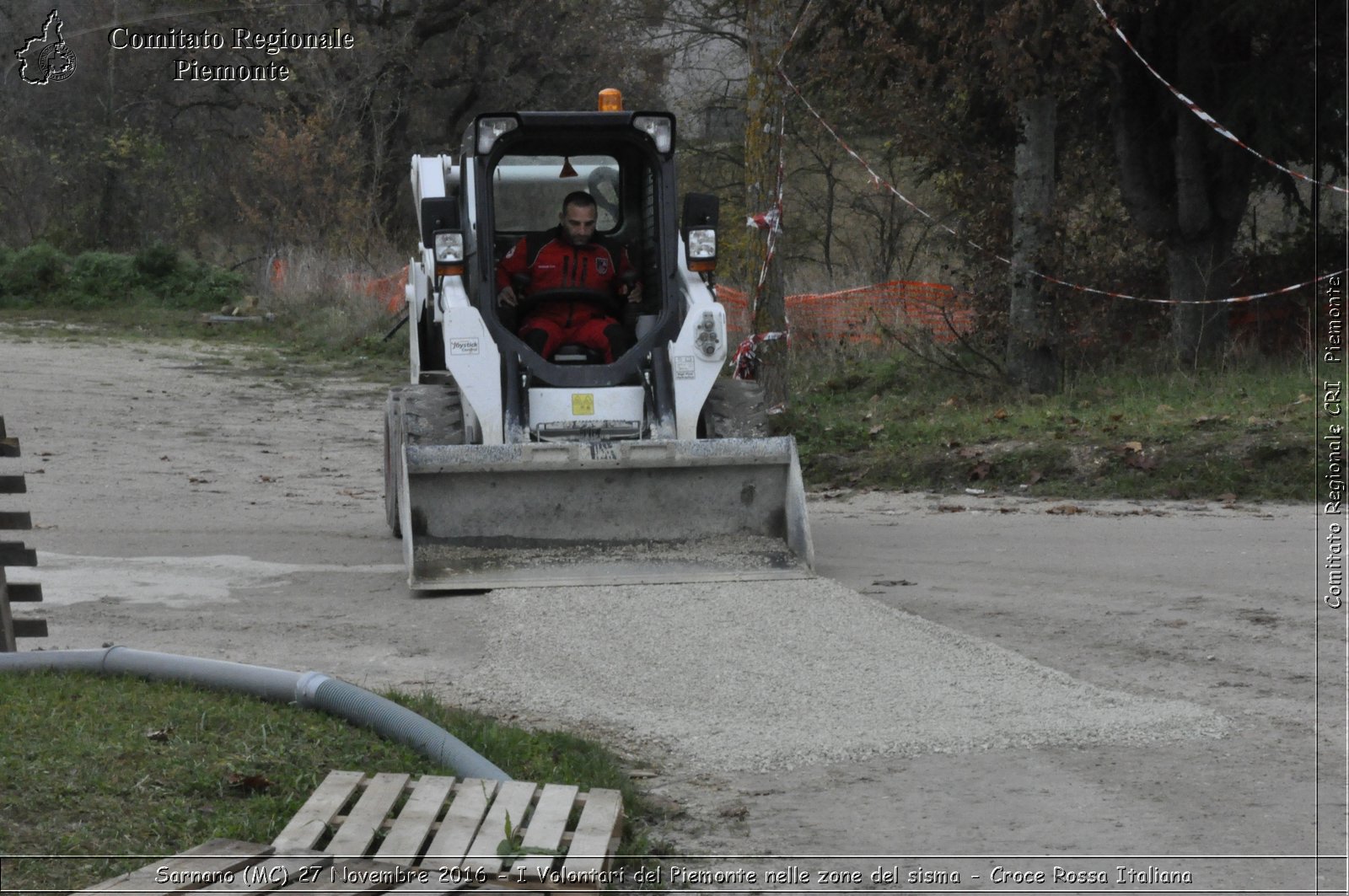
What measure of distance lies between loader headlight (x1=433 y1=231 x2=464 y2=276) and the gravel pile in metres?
2.25

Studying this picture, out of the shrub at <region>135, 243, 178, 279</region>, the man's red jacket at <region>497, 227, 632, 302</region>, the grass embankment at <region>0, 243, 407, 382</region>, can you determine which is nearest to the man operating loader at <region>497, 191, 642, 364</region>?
→ the man's red jacket at <region>497, 227, 632, 302</region>

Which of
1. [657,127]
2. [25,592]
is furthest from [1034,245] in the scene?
[25,592]

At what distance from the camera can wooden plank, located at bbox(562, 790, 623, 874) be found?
420cm

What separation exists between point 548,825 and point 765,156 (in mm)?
9979

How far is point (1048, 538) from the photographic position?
9.46m

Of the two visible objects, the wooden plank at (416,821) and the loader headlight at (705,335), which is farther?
the loader headlight at (705,335)

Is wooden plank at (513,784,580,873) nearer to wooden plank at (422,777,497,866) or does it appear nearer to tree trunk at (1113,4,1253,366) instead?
wooden plank at (422,777,497,866)

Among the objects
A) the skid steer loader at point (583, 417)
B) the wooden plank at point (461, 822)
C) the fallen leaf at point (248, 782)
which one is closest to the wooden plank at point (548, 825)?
the wooden plank at point (461, 822)

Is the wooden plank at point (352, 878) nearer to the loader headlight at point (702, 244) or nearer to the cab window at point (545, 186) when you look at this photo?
the loader headlight at point (702, 244)

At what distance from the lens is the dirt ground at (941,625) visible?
4559 mm

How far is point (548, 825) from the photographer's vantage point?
439 centimetres

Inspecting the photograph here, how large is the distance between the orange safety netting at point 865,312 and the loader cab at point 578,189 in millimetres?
7625

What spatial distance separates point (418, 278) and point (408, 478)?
3.22m

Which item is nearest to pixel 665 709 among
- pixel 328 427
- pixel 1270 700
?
pixel 1270 700
